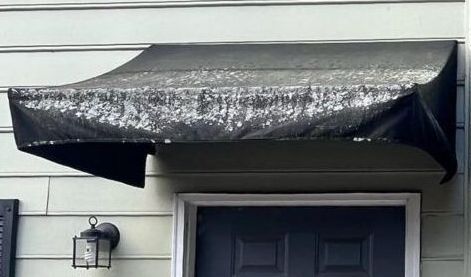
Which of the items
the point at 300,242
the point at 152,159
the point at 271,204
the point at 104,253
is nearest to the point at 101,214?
the point at 104,253

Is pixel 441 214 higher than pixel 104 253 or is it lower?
higher

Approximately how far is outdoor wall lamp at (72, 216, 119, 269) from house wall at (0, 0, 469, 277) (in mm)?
49

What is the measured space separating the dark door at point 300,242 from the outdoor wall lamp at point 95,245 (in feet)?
1.39

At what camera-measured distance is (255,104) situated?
373 cm

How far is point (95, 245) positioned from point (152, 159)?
1.60ft

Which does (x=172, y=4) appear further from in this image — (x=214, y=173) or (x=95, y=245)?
(x=95, y=245)

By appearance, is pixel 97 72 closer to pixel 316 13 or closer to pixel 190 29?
pixel 190 29

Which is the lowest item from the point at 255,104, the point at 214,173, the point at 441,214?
the point at 441,214

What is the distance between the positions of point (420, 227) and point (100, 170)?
146cm

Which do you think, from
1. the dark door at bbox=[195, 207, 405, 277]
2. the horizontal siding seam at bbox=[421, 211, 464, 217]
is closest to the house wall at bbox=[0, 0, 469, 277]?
the horizontal siding seam at bbox=[421, 211, 464, 217]

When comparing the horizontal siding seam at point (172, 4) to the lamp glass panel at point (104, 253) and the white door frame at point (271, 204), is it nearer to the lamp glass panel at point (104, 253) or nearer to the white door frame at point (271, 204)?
the white door frame at point (271, 204)

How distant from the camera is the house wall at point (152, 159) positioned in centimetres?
443

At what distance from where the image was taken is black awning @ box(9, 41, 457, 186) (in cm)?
361

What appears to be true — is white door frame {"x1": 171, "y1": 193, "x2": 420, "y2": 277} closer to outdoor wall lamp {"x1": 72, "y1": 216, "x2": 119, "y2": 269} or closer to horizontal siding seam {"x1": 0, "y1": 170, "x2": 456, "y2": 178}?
horizontal siding seam {"x1": 0, "y1": 170, "x2": 456, "y2": 178}
